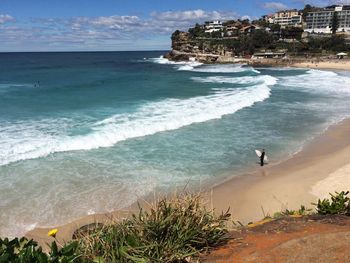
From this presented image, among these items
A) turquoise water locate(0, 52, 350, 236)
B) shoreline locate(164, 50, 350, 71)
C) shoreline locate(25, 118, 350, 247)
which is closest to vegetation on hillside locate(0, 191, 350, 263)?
shoreline locate(25, 118, 350, 247)

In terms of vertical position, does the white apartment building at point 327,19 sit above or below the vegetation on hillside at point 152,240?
above

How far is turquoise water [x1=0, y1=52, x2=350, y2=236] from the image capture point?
12789 mm

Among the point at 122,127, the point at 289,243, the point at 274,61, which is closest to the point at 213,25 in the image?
the point at 274,61

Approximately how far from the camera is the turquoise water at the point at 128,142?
12789mm

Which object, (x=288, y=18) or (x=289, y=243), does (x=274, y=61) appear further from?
(x=289, y=243)

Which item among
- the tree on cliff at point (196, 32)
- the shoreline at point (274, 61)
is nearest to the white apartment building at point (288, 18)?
the tree on cliff at point (196, 32)

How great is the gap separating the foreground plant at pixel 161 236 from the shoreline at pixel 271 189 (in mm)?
4795

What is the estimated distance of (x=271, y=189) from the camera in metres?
13.6

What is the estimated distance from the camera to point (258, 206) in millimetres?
12188

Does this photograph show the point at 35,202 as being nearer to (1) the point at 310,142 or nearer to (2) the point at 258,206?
(2) the point at 258,206

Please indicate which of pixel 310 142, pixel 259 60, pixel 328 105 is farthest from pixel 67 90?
pixel 259 60

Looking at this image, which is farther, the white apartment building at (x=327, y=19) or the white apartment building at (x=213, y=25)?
the white apartment building at (x=213, y=25)

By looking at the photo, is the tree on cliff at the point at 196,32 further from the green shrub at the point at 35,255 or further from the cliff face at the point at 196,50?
the green shrub at the point at 35,255

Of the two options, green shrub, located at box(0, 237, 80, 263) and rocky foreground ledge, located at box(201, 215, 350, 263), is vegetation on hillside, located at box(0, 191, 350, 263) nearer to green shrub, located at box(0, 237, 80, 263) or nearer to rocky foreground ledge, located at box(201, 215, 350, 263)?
green shrub, located at box(0, 237, 80, 263)
